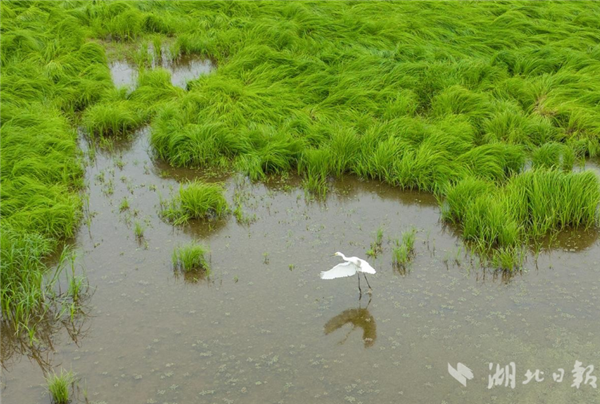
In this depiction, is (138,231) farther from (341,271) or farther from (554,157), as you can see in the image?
(554,157)

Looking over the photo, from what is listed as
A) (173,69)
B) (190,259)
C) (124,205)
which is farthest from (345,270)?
(173,69)

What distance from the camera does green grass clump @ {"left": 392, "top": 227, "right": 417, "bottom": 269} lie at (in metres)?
6.31

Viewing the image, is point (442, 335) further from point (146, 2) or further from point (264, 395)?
point (146, 2)

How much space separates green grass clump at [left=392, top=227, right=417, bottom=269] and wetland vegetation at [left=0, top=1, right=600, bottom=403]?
3cm

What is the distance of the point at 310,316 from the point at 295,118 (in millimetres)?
3662

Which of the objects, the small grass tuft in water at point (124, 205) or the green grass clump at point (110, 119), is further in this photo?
the green grass clump at point (110, 119)

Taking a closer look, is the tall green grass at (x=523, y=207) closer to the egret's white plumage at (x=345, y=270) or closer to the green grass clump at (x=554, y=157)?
the green grass clump at (x=554, y=157)

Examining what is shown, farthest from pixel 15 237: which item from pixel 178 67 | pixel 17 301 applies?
pixel 178 67

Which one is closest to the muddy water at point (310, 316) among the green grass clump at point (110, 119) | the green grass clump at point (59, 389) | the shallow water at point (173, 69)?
the green grass clump at point (59, 389)

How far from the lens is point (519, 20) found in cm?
1126

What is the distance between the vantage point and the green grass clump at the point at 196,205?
7066 millimetres

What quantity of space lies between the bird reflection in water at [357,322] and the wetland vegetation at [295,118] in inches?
0.8

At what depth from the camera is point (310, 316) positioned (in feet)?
18.4

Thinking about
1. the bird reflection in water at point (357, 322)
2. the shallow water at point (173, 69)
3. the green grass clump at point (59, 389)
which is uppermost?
the shallow water at point (173, 69)
